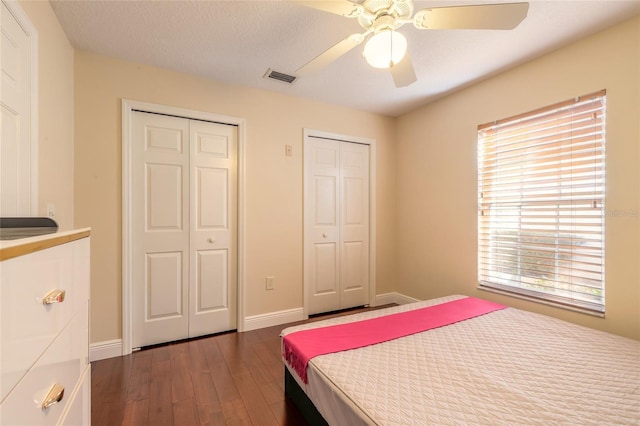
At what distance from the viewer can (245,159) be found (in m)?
2.71

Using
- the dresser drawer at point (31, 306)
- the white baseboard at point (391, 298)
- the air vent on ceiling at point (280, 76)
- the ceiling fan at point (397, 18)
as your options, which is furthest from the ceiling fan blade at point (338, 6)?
the white baseboard at point (391, 298)

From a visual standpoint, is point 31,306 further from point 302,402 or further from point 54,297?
point 302,402

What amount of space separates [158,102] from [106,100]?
0.36 m

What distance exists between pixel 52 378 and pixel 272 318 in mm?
2159

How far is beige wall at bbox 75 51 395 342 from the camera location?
216cm

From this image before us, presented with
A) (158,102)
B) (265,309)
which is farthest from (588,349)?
(158,102)

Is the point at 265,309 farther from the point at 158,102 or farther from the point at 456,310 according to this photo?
the point at 158,102

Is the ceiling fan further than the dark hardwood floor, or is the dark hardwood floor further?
the dark hardwood floor

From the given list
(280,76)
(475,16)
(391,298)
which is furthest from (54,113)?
(391,298)

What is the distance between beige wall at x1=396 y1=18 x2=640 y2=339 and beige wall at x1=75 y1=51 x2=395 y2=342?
0.33m

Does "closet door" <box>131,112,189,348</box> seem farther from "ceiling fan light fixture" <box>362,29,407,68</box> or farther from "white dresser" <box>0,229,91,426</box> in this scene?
"ceiling fan light fixture" <box>362,29,407,68</box>

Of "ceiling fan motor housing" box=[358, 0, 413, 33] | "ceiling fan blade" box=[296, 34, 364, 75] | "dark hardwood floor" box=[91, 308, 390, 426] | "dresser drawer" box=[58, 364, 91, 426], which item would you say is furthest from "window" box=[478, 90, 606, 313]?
"dresser drawer" box=[58, 364, 91, 426]

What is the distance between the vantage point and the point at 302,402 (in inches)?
61.0

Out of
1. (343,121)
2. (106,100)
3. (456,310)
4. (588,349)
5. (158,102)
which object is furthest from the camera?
(343,121)
